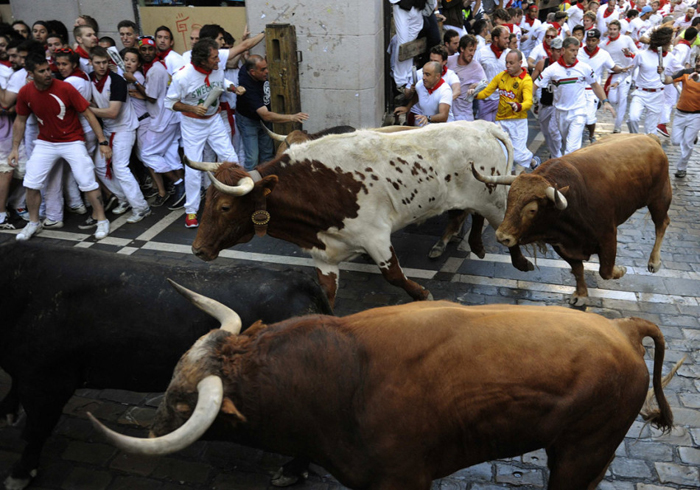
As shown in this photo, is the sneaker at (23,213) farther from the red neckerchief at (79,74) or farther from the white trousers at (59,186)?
the red neckerchief at (79,74)

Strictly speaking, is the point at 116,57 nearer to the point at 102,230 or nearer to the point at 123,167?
the point at 123,167

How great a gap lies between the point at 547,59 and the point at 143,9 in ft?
28.0

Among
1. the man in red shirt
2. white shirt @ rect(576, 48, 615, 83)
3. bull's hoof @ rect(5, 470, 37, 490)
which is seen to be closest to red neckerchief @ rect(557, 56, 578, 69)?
white shirt @ rect(576, 48, 615, 83)

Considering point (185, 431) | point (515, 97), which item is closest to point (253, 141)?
point (515, 97)

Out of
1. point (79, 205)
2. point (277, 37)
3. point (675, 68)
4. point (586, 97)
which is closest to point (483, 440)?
point (277, 37)

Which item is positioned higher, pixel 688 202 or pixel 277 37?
pixel 277 37

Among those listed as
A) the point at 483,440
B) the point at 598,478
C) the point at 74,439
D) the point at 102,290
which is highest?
the point at 102,290

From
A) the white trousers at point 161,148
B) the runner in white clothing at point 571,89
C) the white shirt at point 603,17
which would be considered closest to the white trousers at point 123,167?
the white trousers at point 161,148

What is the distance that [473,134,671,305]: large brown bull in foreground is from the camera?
18.2 ft

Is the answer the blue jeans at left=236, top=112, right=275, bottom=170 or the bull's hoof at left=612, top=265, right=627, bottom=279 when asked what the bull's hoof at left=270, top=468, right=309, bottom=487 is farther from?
the blue jeans at left=236, top=112, right=275, bottom=170

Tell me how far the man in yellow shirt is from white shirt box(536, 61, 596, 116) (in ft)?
2.31

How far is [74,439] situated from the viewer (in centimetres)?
453

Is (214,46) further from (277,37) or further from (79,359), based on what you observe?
(79,359)

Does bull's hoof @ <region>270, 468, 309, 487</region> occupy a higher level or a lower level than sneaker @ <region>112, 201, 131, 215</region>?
lower
